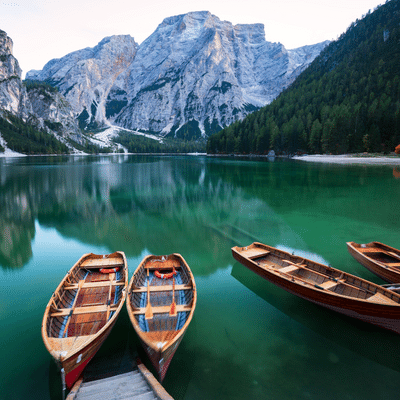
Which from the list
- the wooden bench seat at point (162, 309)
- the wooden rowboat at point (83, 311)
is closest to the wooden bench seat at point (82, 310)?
the wooden rowboat at point (83, 311)

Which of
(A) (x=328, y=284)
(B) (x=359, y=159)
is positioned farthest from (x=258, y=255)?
(B) (x=359, y=159)

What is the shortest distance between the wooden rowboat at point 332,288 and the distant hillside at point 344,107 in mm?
108053

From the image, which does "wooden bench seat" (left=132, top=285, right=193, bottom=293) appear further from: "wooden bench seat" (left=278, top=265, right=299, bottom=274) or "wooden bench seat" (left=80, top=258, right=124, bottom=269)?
"wooden bench seat" (left=278, top=265, right=299, bottom=274)

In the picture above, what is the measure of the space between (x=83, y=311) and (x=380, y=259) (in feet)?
52.1

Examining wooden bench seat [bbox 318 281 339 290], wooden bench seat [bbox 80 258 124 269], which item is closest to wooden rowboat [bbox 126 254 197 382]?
wooden bench seat [bbox 80 258 124 269]

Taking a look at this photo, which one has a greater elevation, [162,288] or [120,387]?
[162,288]

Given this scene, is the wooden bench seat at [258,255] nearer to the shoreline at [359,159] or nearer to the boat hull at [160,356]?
the boat hull at [160,356]

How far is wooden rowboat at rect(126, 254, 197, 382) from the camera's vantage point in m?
6.94

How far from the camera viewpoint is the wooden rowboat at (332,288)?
8992mm

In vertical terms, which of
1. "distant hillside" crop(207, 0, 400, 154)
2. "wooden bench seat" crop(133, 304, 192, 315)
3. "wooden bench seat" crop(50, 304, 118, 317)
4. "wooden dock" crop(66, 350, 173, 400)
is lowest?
"wooden dock" crop(66, 350, 173, 400)

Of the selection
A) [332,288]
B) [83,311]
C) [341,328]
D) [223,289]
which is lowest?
[223,289]

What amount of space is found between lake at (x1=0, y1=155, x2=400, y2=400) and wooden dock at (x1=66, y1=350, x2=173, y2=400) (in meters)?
1.15

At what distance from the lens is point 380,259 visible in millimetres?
14195

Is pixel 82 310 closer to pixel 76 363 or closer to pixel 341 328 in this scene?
pixel 76 363
